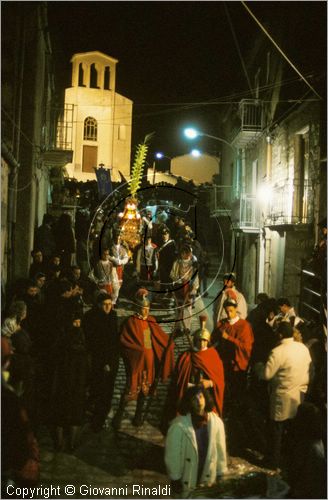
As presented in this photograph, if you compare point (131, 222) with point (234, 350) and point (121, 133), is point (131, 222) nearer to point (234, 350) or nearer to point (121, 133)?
point (234, 350)

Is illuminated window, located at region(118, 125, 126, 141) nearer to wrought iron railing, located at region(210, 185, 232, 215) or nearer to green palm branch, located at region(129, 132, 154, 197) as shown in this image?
wrought iron railing, located at region(210, 185, 232, 215)

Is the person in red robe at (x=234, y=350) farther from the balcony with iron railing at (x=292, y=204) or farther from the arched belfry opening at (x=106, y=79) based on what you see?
the arched belfry opening at (x=106, y=79)

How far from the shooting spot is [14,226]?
13703 millimetres

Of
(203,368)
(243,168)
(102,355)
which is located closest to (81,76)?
(243,168)

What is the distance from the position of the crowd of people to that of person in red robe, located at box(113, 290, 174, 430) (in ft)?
0.06

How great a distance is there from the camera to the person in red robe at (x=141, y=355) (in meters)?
8.09

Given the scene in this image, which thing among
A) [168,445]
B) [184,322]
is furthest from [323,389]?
[184,322]

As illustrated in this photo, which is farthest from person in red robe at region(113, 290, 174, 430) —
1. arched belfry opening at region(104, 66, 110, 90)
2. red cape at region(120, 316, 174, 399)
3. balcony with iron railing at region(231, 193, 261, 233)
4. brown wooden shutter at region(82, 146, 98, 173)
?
brown wooden shutter at region(82, 146, 98, 173)

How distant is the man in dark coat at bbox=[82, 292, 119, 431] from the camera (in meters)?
8.02

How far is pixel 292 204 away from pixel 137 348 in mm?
7969

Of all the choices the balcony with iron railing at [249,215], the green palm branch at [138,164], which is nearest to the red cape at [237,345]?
the green palm branch at [138,164]

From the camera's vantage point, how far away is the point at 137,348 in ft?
26.5

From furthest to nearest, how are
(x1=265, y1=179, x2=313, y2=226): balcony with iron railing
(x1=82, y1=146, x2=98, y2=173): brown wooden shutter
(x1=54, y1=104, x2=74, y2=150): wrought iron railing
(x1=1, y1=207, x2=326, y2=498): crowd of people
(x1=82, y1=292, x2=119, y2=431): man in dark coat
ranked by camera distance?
(x1=82, y1=146, x2=98, y2=173): brown wooden shutter → (x1=54, y1=104, x2=74, y2=150): wrought iron railing → (x1=265, y1=179, x2=313, y2=226): balcony with iron railing → (x1=82, y1=292, x2=119, y2=431): man in dark coat → (x1=1, y1=207, x2=326, y2=498): crowd of people

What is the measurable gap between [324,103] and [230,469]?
8.63 metres
